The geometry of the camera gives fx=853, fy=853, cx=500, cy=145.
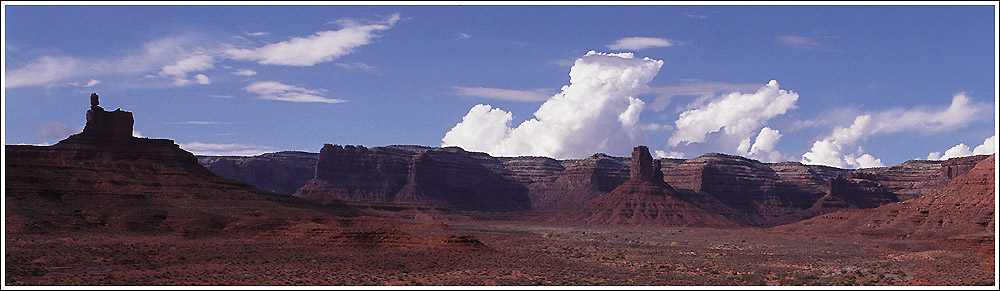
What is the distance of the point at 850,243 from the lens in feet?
339

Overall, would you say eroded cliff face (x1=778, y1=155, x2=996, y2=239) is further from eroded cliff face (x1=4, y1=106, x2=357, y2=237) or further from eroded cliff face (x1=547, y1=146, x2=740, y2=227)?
eroded cliff face (x1=4, y1=106, x2=357, y2=237)

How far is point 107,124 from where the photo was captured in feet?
358

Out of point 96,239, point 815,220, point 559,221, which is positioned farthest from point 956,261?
point 559,221

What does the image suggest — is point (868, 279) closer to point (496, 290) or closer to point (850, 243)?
point (496, 290)

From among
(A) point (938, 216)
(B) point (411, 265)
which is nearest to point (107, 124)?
(B) point (411, 265)

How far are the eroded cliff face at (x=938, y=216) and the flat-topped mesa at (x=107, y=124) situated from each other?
9964 cm

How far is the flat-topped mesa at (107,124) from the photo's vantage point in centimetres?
10812

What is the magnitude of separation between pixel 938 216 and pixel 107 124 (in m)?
112

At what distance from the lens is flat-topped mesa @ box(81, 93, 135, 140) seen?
108125 mm

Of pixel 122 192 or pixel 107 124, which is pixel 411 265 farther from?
pixel 107 124

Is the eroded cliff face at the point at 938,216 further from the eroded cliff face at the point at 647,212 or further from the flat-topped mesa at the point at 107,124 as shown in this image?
the flat-topped mesa at the point at 107,124

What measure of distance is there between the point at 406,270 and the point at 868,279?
90.8 ft

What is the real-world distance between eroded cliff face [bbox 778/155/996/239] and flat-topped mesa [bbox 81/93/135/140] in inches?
3923

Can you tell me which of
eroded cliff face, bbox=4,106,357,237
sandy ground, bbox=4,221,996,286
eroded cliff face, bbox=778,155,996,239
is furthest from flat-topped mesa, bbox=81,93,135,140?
eroded cliff face, bbox=778,155,996,239
